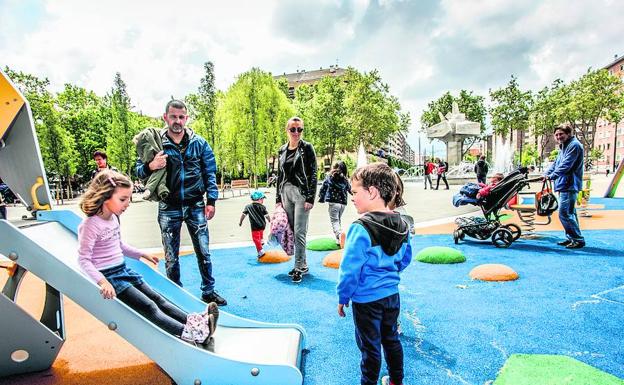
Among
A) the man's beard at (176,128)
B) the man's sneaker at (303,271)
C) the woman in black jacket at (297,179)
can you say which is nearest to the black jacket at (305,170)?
the woman in black jacket at (297,179)

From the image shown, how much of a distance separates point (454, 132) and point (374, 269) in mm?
37487

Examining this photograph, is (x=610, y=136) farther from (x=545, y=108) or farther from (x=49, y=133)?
(x=49, y=133)

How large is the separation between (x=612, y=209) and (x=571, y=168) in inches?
274

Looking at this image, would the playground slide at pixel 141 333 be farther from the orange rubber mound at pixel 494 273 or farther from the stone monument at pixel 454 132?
the stone monument at pixel 454 132

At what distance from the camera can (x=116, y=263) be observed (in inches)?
102

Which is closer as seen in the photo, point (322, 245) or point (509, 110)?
point (322, 245)

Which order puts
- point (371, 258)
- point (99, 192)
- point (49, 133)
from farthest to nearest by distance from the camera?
point (49, 133) → point (99, 192) → point (371, 258)

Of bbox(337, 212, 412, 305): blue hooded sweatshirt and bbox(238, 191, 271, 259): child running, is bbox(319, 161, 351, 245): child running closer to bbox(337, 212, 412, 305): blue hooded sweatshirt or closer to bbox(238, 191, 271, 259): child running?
bbox(238, 191, 271, 259): child running

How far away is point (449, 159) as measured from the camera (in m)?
37.3

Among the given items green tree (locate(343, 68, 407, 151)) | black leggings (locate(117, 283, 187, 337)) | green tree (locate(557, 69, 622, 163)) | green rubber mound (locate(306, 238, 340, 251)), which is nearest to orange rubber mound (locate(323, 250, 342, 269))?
green rubber mound (locate(306, 238, 340, 251))

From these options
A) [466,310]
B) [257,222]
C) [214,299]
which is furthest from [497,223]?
[214,299]

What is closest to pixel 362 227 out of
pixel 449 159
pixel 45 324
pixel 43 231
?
pixel 43 231

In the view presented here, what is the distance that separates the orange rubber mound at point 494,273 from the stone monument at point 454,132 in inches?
1334

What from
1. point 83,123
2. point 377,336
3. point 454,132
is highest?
point 83,123
